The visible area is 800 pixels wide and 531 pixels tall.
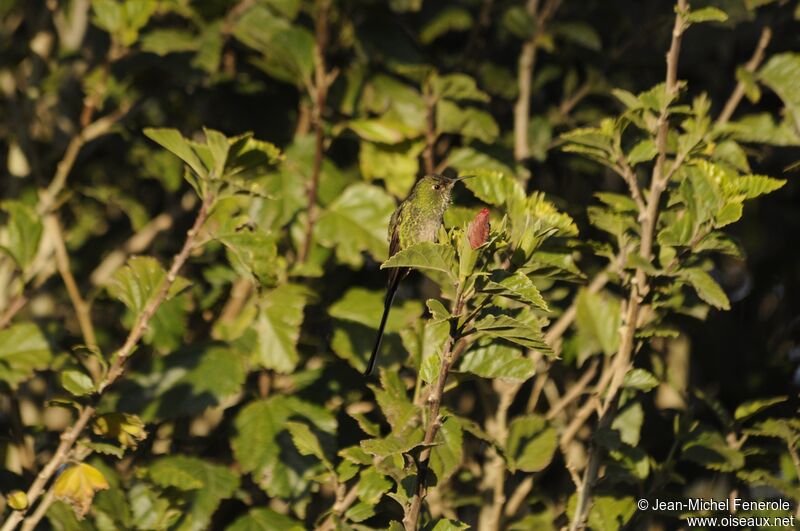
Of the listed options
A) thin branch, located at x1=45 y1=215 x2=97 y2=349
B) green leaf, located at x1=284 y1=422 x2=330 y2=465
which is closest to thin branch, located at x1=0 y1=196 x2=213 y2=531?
green leaf, located at x1=284 y1=422 x2=330 y2=465

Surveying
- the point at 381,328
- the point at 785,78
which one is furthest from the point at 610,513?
the point at 785,78

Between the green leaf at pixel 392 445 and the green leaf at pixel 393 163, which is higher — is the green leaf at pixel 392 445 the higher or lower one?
the lower one

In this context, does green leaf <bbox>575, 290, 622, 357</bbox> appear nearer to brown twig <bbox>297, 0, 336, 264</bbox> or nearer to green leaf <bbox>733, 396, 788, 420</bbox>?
green leaf <bbox>733, 396, 788, 420</bbox>

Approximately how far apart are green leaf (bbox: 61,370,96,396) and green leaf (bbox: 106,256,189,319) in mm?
205

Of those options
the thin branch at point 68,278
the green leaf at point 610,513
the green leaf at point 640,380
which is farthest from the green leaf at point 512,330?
the thin branch at point 68,278

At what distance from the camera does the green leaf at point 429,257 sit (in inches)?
72.9

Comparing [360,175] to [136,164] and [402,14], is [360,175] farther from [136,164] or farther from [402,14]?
[136,164]

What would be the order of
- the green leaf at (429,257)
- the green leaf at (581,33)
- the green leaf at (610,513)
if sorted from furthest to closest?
the green leaf at (581,33) < the green leaf at (610,513) < the green leaf at (429,257)

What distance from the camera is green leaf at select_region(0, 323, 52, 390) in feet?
8.91

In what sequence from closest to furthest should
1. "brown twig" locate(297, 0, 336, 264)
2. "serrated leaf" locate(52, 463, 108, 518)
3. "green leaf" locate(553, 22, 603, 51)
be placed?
"serrated leaf" locate(52, 463, 108, 518) → "brown twig" locate(297, 0, 336, 264) → "green leaf" locate(553, 22, 603, 51)

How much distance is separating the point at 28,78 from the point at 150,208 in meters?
0.68

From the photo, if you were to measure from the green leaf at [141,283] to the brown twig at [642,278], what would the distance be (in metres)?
1.08

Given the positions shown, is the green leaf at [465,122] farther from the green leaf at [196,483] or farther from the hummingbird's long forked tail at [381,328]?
the green leaf at [196,483]

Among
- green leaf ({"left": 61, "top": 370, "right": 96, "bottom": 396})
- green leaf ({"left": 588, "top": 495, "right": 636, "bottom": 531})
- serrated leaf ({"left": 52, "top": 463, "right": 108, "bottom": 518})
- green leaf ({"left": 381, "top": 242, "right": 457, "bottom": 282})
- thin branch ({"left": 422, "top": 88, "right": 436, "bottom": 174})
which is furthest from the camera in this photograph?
thin branch ({"left": 422, "top": 88, "right": 436, "bottom": 174})
